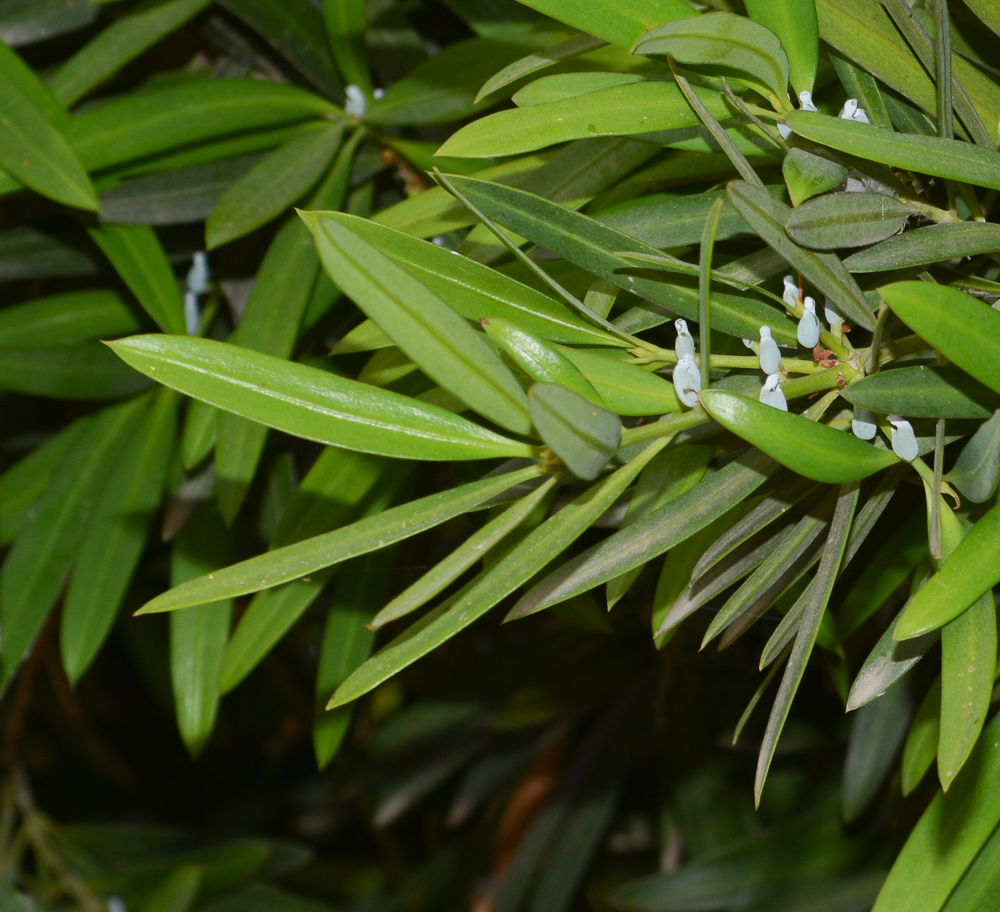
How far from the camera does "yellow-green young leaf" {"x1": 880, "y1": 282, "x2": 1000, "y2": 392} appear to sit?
10.9 inches

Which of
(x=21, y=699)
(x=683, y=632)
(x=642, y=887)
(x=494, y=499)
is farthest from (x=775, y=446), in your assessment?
(x=21, y=699)

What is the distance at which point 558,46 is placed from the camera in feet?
1.39

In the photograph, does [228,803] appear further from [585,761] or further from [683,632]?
[683,632]

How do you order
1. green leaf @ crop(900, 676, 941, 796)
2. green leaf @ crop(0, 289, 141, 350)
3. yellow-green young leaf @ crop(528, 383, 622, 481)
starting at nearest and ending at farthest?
yellow-green young leaf @ crop(528, 383, 622, 481) < green leaf @ crop(900, 676, 941, 796) < green leaf @ crop(0, 289, 141, 350)

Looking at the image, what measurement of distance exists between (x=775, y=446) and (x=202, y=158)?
0.47 meters

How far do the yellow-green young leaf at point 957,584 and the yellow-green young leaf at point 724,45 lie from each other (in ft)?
0.60

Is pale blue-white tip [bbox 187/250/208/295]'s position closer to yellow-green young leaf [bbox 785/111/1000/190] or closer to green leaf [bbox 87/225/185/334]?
green leaf [bbox 87/225/185/334]

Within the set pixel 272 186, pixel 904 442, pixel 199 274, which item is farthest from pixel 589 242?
pixel 199 274

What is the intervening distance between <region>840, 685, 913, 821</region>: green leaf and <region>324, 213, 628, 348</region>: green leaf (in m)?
0.52

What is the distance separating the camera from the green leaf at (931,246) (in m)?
0.35

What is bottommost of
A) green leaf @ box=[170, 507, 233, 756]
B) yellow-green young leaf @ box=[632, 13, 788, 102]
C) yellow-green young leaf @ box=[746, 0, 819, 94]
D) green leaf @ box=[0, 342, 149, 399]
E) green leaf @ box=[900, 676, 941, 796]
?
green leaf @ box=[170, 507, 233, 756]

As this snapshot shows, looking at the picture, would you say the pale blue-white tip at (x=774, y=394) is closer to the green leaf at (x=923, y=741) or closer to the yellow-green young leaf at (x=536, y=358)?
the yellow-green young leaf at (x=536, y=358)

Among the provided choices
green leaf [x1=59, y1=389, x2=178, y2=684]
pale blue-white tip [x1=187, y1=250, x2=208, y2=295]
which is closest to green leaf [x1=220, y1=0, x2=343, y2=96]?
pale blue-white tip [x1=187, y1=250, x2=208, y2=295]

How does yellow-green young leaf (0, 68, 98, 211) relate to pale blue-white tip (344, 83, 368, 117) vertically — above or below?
below
